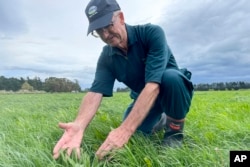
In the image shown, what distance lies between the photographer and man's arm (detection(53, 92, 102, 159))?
2.60 meters

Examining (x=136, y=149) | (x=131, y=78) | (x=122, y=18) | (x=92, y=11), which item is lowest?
(x=136, y=149)

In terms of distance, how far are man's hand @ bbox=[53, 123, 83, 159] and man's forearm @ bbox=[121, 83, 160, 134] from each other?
1.41 feet

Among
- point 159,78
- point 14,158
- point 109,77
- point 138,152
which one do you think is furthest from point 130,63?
A: point 14,158

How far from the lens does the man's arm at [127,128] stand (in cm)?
248

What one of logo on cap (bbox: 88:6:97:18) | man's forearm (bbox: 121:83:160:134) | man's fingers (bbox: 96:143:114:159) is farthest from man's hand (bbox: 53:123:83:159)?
logo on cap (bbox: 88:6:97:18)

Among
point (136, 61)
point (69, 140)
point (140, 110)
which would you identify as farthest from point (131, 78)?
point (69, 140)

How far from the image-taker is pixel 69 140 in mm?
2713

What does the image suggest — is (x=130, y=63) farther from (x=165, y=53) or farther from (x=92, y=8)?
(x=92, y=8)

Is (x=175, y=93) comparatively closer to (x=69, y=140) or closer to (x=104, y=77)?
(x=104, y=77)

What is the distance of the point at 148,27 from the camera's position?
3.05 metres

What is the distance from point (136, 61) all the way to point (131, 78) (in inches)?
8.0

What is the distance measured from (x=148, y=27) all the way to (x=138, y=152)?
111cm

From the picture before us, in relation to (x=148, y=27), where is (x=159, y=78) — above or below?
below

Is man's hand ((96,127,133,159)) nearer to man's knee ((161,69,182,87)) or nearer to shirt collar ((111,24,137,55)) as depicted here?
man's knee ((161,69,182,87))
